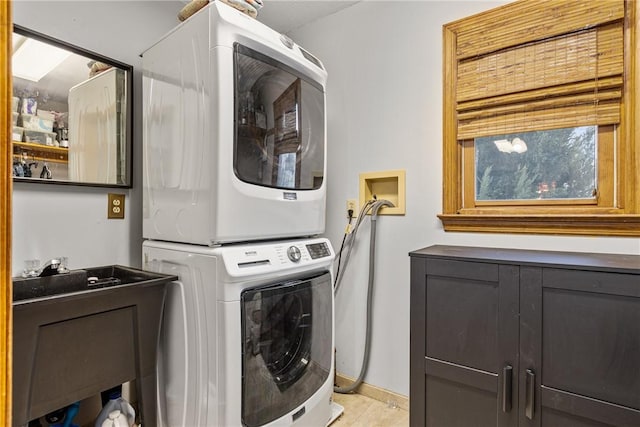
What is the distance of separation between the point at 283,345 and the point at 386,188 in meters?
1.13

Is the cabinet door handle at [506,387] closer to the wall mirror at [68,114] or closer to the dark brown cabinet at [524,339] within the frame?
Result: the dark brown cabinet at [524,339]

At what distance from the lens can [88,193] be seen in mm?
1605

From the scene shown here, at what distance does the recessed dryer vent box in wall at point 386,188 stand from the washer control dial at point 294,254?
716 millimetres

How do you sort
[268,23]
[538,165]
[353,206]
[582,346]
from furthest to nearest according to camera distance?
[268,23]
[353,206]
[538,165]
[582,346]

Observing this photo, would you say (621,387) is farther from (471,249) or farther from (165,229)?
(165,229)

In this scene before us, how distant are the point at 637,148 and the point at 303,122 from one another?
56.9 inches

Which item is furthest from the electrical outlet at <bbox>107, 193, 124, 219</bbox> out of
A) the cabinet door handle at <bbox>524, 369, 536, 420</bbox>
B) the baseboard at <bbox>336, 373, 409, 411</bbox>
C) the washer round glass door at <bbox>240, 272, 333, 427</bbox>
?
the cabinet door handle at <bbox>524, 369, 536, 420</bbox>

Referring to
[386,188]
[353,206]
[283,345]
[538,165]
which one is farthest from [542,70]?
[283,345]

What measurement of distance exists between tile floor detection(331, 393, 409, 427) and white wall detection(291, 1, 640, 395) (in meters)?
0.12

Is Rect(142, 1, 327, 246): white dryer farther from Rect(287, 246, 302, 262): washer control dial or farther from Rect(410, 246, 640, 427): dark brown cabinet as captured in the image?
Rect(410, 246, 640, 427): dark brown cabinet

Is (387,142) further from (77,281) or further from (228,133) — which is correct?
(77,281)

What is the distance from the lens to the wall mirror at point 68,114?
1.36 m

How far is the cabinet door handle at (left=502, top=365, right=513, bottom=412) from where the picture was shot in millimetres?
1231

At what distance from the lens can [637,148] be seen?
1.33 m
